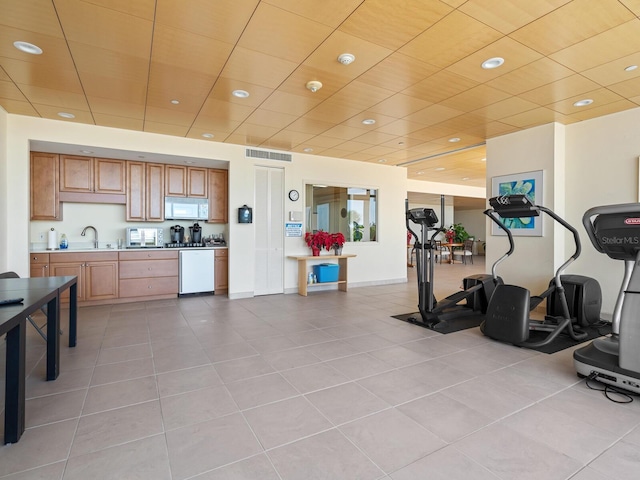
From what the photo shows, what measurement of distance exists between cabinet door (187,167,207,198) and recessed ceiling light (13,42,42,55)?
3.41 meters

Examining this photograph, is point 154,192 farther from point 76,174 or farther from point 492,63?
point 492,63

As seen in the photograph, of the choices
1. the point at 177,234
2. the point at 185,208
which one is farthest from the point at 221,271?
the point at 185,208

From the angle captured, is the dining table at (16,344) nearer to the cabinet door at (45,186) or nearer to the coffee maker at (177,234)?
the cabinet door at (45,186)

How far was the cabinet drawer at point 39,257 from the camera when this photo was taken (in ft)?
16.5

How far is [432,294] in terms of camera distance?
450 cm

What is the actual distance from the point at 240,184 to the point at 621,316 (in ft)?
18.0

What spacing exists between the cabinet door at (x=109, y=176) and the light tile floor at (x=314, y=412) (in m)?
2.76

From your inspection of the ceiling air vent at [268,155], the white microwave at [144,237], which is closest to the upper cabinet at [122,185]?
the white microwave at [144,237]

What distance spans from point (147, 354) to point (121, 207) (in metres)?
3.86

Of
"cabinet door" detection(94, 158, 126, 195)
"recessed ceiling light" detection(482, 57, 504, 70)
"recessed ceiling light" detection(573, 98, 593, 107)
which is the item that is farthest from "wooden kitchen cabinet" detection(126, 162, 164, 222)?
"recessed ceiling light" detection(573, 98, 593, 107)

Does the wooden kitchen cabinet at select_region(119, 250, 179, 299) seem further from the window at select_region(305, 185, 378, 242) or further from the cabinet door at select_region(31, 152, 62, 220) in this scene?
the window at select_region(305, 185, 378, 242)

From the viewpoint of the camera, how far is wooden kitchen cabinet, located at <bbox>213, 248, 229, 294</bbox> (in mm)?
6492

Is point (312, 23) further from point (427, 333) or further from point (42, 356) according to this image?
point (42, 356)

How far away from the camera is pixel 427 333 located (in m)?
4.12
